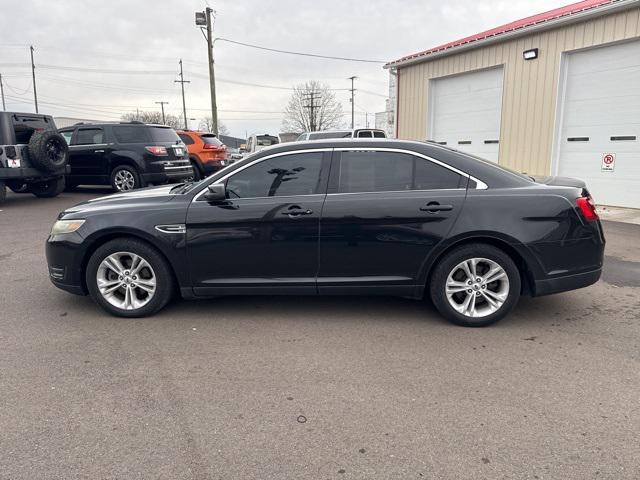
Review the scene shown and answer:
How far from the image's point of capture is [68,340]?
3910 mm

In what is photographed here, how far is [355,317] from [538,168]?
29.8ft

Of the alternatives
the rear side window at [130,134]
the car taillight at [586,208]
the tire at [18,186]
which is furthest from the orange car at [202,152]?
the car taillight at [586,208]

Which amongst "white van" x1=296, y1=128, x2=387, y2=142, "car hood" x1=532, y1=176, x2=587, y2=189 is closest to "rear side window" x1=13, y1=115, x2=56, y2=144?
"white van" x1=296, y1=128, x2=387, y2=142

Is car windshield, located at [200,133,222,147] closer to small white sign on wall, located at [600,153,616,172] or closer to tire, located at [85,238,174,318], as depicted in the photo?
small white sign on wall, located at [600,153,616,172]

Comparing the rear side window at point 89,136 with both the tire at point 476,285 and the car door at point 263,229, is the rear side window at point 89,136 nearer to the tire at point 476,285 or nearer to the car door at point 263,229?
the car door at point 263,229

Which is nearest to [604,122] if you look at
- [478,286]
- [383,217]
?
[478,286]

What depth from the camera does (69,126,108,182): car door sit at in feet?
40.1

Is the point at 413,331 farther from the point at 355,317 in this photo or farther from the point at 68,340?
the point at 68,340

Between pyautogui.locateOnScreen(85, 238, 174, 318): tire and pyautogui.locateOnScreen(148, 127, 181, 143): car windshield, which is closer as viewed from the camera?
pyautogui.locateOnScreen(85, 238, 174, 318): tire

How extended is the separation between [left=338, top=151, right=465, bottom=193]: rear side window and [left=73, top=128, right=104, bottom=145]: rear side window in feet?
33.1

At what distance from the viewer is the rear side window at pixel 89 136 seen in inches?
483

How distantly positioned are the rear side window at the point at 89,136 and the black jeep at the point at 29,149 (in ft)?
3.17

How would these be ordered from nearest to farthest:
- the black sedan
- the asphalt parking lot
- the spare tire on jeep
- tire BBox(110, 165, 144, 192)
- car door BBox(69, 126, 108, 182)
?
the asphalt parking lot
the black sedan
the spare tire on jeep
tire BBox(110, 165, 144, 192)
car door BBox(69, 126, 108, 182)

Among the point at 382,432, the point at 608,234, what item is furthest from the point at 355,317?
the point at 608,234
